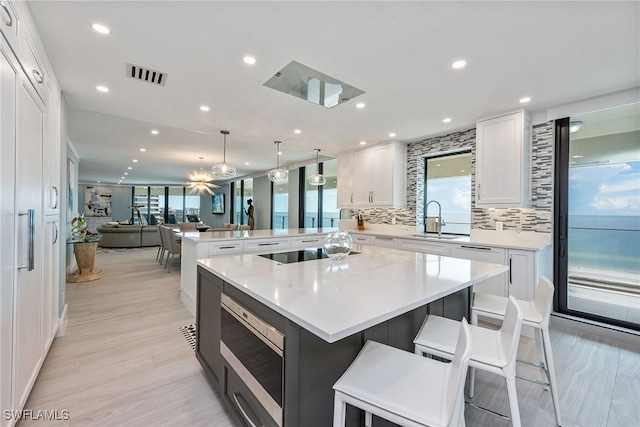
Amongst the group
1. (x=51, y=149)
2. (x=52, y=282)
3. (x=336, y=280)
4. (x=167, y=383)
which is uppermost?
(x=51, y=149)

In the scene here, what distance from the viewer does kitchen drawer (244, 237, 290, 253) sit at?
3.68m

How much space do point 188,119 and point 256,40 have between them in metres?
2.06

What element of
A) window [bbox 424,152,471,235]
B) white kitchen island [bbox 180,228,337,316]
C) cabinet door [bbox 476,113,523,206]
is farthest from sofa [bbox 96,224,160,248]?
cabinet door [bbox 476,113,523,206]

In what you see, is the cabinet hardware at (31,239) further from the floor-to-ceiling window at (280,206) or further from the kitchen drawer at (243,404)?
the floor-to-ceiling window at (280,206)

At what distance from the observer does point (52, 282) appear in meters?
2.44

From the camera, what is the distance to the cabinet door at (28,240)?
1519 millimetres

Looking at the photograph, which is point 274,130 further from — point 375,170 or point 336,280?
point 336,280

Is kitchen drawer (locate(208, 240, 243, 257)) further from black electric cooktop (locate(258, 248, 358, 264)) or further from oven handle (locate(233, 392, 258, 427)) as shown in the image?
oven handle (locate(233, 392, 258, 427))

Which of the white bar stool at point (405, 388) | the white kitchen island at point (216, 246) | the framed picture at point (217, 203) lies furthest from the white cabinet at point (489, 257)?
the framed picture at point (217, 203)

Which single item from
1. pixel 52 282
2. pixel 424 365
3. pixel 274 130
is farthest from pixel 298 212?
pixel 424 365

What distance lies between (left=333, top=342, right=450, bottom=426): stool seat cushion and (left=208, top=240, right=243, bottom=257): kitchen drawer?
8.47ft

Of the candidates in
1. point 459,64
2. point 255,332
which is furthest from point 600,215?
point 255,332

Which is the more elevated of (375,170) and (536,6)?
(536,6)

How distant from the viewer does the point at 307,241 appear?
4.32 m
